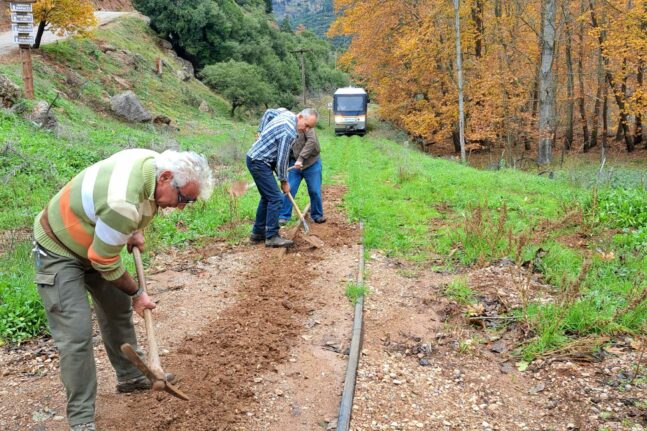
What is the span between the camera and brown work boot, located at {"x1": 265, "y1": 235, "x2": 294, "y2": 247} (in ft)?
24.3

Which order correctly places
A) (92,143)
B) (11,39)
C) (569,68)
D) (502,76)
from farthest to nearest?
(11,39) < (569,68) < (502,76) < (92,143)

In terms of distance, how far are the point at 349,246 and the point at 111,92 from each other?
19330mm

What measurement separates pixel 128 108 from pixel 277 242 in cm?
1548

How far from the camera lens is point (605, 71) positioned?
22.1 m

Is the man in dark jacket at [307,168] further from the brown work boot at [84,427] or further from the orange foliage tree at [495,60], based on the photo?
the orange foliage tree at [495,60]

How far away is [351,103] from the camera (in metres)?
32.4

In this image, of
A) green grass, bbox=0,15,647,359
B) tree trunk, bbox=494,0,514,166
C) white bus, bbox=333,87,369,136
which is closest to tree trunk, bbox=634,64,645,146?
tree trunk, bbox=494,0,514,166

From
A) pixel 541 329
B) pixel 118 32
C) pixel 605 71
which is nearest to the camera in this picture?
pixel 541 329

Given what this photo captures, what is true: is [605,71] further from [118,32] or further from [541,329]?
[118,32]

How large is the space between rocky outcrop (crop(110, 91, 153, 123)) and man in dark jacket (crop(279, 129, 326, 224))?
546 inches

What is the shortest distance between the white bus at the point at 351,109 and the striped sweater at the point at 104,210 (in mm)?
29860

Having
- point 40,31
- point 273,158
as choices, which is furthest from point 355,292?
point 40,31

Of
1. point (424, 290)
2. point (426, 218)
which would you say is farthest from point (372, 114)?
point (424, 290)

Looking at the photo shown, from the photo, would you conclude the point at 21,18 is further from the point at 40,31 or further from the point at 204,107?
the point at 204,107
